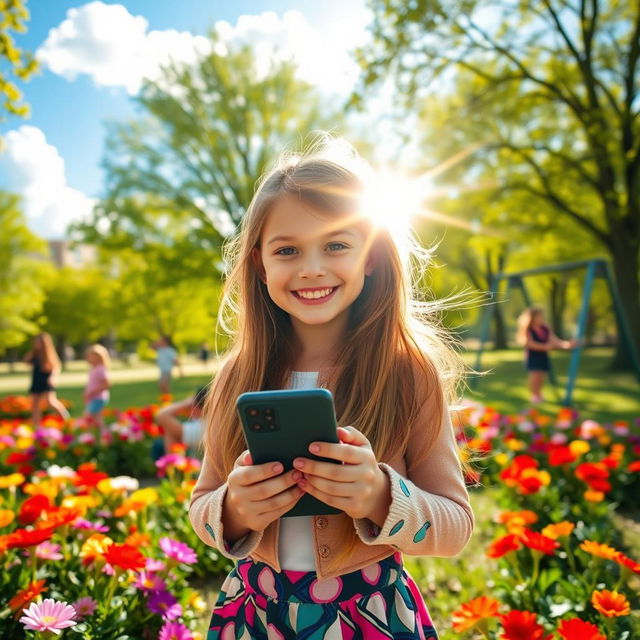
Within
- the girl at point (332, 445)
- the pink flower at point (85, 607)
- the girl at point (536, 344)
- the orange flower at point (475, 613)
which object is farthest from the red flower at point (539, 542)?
the girl at point (536, 344)

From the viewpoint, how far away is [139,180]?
18.5 m

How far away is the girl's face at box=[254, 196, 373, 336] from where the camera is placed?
4.51ft

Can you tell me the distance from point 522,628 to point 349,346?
3.38 ft

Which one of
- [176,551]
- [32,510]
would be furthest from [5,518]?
[176,551]

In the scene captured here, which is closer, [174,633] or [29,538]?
[174,633]

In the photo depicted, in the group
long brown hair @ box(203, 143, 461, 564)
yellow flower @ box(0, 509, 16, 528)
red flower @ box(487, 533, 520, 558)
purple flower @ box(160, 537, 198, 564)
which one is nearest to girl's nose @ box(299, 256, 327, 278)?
long brown hair @ box(203, 143, 461, 564)

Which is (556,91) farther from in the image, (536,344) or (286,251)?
(286,251)

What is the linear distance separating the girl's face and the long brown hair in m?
0.04

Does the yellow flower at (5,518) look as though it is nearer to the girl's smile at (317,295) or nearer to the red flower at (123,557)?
the red flower at (123,557)

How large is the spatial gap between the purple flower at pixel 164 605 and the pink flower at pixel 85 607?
206 mm

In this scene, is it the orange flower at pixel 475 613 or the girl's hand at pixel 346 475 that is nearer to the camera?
the girl's hand at pixel 346 475

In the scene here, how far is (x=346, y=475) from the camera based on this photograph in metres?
1.06

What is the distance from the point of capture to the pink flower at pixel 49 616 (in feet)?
4.66

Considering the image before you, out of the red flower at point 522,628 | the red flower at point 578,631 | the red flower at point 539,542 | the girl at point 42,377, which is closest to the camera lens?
the red flower at point 578,631
